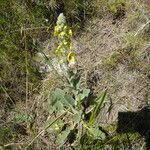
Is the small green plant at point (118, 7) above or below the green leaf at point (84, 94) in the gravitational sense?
above

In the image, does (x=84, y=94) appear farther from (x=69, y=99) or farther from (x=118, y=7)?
(x=118, y=7)

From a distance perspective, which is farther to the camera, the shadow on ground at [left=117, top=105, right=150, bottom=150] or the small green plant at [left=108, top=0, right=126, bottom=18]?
the small green plant at [left=108, top=0, right=126, bottom=18]

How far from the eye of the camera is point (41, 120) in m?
3.79

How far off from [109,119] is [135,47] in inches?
30.1

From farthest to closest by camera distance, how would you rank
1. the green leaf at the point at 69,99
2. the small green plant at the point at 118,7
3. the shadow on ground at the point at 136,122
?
the small green plant at the point at 118,7 < the shadow on ground at the point at 136,122 < the green leaf at the point at 69,99

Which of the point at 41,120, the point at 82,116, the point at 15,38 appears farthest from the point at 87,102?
the point at 15,38

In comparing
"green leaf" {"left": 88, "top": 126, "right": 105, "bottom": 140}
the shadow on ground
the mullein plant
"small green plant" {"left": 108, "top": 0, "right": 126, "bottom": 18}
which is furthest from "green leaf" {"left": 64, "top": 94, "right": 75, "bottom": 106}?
"small green plant" {"left": 108, "top": 0, "right": 126, "bottom": 18}

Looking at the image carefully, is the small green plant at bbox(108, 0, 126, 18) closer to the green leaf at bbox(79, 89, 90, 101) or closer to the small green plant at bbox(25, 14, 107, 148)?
the small green plant at bbox(25, 14, 107, 148)

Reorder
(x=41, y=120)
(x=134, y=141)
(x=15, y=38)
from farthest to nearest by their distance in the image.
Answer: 1. (x=15, y=38)
2. (x=41, y=120)
3. (x=134, y=141)

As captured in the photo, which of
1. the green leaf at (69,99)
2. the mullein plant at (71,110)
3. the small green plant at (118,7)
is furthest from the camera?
the small green plant at (118,7)

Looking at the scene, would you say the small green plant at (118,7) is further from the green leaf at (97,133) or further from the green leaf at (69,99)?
the green leaf at (97,133)

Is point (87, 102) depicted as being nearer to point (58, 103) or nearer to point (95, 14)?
point (58, 103)

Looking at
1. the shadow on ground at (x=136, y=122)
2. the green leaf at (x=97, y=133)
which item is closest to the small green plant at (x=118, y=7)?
the shadow on ground at (x=136, y=122)

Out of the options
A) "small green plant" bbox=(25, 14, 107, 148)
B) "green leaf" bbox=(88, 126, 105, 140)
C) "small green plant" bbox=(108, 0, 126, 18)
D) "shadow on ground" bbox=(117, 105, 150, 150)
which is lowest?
"shadow on ground" bbox=(117, 105, 150, 150)
